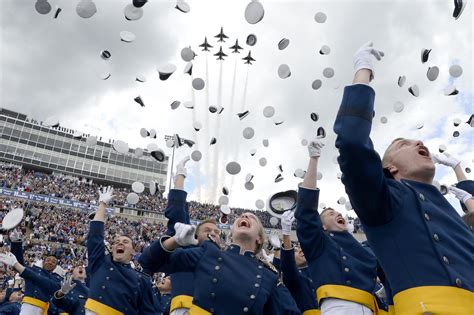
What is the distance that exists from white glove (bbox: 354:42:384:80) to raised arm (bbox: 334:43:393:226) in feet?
0.53

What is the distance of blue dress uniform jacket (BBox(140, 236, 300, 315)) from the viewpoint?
3.86 m

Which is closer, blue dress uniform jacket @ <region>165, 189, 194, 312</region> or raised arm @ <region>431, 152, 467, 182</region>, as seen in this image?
blue dress uniform jacket @ <region>165, 189, 194, 312</region>

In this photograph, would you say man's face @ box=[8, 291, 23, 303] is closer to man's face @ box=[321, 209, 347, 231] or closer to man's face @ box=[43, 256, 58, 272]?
man's face @ box=[43, 256, 58, 272]

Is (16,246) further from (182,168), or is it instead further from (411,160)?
(411,160)

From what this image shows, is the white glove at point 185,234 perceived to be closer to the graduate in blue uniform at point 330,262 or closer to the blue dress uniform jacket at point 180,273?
the blue dress uniform jacket at point 180,273

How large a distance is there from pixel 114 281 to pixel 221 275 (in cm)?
286

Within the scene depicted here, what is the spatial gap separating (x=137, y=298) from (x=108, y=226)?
3746 cm

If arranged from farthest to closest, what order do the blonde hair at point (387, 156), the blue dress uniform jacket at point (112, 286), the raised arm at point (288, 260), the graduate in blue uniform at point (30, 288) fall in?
1. the graduate in blue uniform at point (30, 288)
2. the blue dress uniform jacket at point (112, 286)
3. the raised arm at point (288, 260)
4. the blonde hair at point (387, 156)

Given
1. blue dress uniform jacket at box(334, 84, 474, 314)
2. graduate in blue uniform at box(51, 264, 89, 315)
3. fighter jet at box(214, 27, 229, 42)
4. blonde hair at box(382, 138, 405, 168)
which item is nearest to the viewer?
blue dress uniform jacket at box(334, 84, 474, 314)

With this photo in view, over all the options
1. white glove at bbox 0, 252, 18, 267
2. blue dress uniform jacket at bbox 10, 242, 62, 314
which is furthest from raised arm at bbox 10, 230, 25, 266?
white glove at bbox 0, 252, 18, 267

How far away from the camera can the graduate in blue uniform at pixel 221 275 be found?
3.84 meters

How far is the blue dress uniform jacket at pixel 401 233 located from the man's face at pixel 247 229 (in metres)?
2.20

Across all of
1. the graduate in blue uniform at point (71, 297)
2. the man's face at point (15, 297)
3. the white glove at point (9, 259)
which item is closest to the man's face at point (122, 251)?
the graduate in blue uniform at point (71, 297)

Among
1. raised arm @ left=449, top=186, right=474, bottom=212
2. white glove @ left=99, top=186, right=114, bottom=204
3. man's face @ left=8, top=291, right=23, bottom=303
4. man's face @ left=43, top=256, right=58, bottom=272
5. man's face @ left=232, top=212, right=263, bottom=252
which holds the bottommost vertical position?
man's face @ left=8, top=291, right=23, bottom=303
